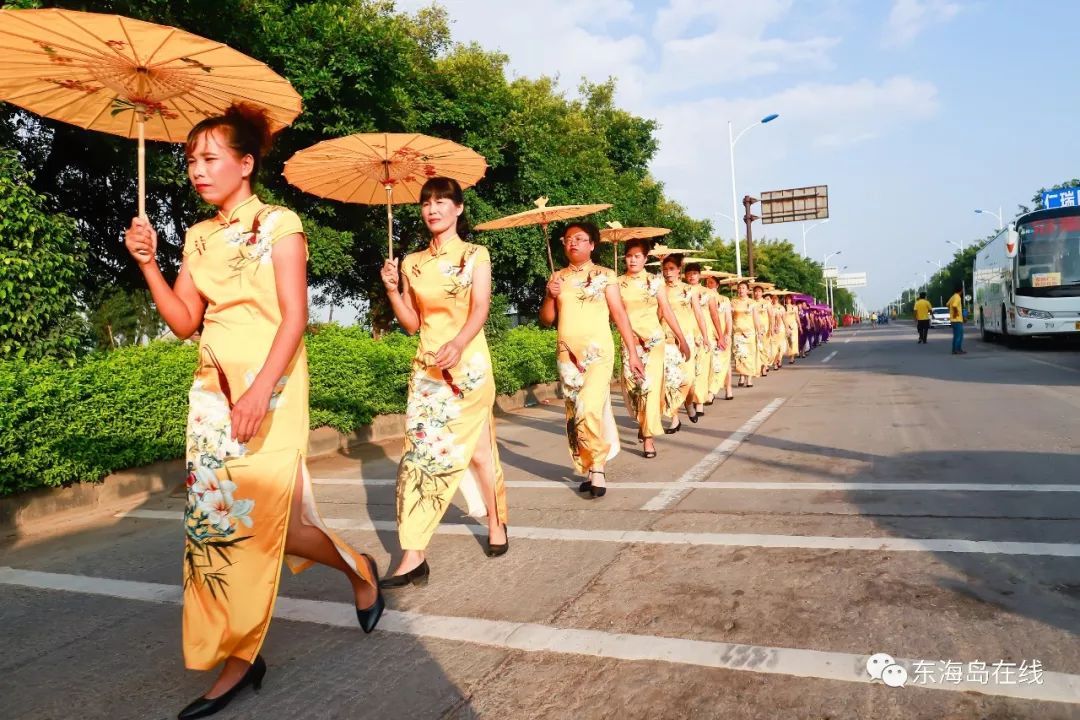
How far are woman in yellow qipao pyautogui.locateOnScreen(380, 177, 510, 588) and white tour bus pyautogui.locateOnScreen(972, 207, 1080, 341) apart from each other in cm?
1916

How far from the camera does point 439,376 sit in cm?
373

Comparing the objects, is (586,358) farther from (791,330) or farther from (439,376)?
(791,330)

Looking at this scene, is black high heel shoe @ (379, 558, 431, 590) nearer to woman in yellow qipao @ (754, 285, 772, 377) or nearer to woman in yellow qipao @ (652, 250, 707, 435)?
woman in yellow qipao @ (652, 250, 707, 435)

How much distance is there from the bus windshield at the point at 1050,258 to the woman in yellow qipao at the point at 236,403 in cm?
2084

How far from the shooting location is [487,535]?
14.9ft

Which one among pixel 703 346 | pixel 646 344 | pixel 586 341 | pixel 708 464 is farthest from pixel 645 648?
pixel 703 346

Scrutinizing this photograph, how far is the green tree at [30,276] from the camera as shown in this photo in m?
6.37

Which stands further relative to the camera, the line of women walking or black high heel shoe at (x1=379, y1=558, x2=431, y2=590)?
black high heel shoe at (x1=379, y1=558, x2=431, y2=590)

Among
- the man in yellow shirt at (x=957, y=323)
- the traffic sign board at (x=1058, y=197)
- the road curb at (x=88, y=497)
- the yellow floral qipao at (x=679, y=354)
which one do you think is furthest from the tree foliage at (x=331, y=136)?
the traffic sign board at (x=1058, y=197)

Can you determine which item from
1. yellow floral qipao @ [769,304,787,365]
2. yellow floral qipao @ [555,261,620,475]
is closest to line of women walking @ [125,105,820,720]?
yellow floral qipao @ [555,261,620,475]

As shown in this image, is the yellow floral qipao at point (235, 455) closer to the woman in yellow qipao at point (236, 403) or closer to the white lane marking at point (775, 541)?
the woman in yellow qipao at point (236, 403)

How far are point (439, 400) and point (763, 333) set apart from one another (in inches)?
543

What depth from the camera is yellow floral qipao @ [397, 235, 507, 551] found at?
3654 millimetres

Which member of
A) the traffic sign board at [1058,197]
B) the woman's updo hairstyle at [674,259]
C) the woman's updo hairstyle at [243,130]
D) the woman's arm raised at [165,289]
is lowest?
the woman's arm raised at [165,289]
